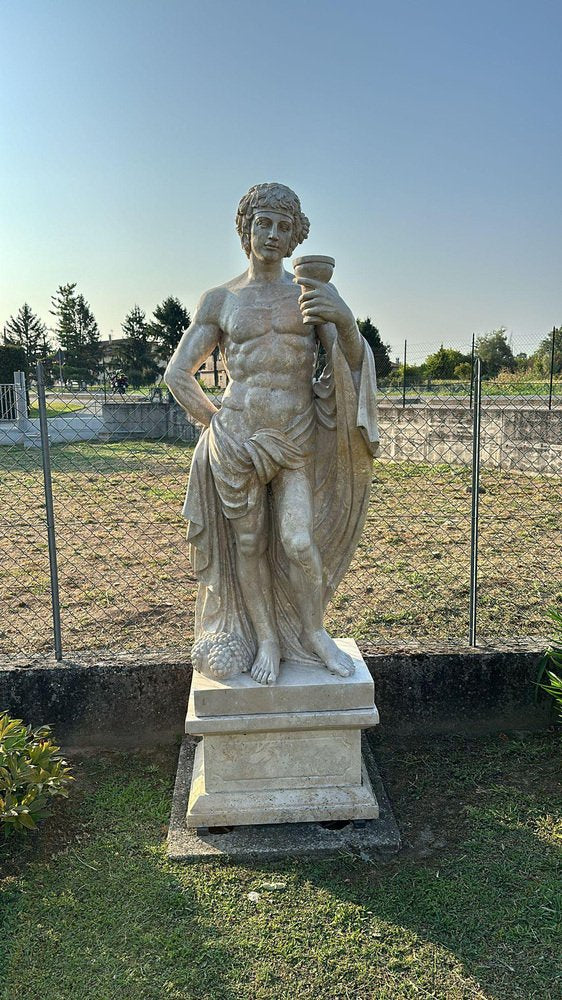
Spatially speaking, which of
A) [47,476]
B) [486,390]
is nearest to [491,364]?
[486,390]

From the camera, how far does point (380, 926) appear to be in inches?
90.1

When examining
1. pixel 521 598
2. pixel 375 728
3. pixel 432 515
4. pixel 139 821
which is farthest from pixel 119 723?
pixel 432 515

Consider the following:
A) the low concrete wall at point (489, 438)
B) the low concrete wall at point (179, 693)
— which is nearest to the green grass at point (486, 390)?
the low concrete wall at point (489, 438)

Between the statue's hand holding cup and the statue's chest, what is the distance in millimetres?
110

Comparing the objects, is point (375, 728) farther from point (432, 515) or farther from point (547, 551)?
point (432, 515)

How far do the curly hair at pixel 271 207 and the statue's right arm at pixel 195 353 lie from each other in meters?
0.27

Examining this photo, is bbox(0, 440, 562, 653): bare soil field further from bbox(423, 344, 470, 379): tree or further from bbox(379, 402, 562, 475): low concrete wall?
bbox(423, 344, 470, 379): tree

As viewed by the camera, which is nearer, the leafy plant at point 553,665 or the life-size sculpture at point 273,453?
the life-size sculpture at point 273,453

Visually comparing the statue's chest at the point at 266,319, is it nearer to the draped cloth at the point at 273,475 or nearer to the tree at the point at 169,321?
the draped cloth at the point at 273,475

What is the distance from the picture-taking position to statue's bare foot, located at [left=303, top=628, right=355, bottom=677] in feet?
9.38

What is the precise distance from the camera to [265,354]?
2.71 metres

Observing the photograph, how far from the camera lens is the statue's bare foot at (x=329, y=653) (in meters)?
2.86

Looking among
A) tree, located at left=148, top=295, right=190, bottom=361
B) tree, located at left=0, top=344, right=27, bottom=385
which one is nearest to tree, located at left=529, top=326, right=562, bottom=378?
tree, located at left=0, top=344, right=27, bottom=385

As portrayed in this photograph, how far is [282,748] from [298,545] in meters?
0.83
